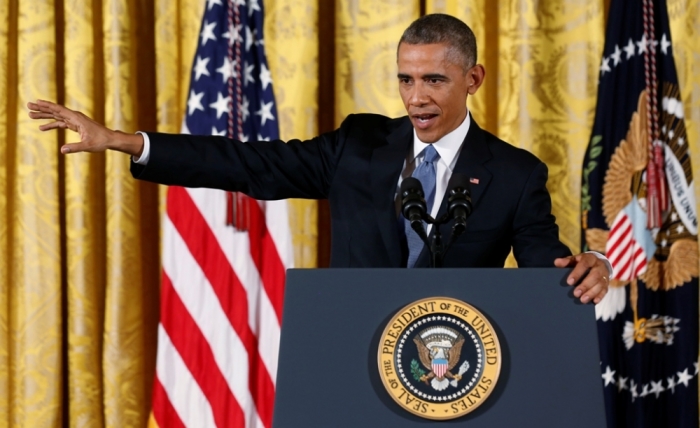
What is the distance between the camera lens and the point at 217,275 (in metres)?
3.26

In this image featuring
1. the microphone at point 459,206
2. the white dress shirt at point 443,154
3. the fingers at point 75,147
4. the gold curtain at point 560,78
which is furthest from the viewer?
the gold curtain at point 560,78

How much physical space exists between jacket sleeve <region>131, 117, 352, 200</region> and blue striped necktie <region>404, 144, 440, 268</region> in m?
0.25

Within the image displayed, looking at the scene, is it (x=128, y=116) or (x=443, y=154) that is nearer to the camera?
(x=443, y=154)

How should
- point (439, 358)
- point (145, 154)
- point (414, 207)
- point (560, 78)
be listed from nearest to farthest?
point (439, 358) < point (414, 207) < point (145, 154) < point (560, 78)

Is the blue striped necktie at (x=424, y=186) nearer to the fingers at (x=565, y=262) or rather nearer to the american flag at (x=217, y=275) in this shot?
the fingers at (x=565, y=262)

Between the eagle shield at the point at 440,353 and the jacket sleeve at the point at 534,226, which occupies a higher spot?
the jacket sleeve at the point at 534,226

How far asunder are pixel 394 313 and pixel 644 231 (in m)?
2.02

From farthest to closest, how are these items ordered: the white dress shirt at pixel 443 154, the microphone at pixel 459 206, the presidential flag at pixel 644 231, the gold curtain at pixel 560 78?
the gold curtain at pixel 560 78, the presidential flag at pixel 644 231, the white dress shirt at pixel 443 154, the microphone at pixel 459 206

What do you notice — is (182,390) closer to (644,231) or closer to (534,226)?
(534,226)

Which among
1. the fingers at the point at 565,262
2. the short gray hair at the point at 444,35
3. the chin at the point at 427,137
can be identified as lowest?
the fingers at the point at 565,262

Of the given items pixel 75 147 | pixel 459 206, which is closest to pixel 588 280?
pixel 459 206

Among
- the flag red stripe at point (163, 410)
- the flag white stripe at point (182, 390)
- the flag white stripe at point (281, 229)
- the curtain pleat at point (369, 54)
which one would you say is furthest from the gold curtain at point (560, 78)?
Answer: the flag red stripe at point (163, 410)

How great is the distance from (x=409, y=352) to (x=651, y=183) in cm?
203

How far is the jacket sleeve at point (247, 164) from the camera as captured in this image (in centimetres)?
209
